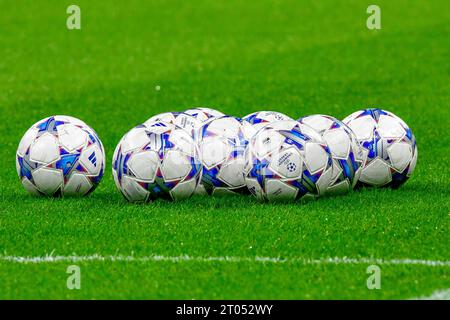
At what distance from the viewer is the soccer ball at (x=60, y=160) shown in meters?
12.0

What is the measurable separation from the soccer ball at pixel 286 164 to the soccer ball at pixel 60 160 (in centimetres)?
195

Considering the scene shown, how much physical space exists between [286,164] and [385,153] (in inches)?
69.2

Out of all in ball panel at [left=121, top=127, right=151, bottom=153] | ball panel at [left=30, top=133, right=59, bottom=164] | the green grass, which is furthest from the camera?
ball panel at [left=30, top=133, right=59, bottom=164]

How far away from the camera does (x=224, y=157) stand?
1181 centimetres

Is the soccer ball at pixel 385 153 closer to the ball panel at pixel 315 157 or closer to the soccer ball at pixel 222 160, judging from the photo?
the ball panel at pixel 315 157

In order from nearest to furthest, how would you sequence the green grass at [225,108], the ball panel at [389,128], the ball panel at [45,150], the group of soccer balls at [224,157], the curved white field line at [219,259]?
the green grass at [225,108]
the curved white field line at [219,259]
the group of soccer balls at [224,157]
the ball panel at [45,150]
the ball panel at [389,128]

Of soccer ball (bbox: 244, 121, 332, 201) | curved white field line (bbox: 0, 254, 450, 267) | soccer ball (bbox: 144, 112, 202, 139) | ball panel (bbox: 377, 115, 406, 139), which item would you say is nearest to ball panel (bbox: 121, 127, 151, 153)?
soccer ball (bbox: 144, 112, 202, 139)

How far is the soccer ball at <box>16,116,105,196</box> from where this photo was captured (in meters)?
12.0

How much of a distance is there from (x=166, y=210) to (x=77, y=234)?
1.36 metres

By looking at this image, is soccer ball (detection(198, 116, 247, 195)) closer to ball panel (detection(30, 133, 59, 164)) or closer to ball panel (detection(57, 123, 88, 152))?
ball panel (detection(57, 123, 88, 152))

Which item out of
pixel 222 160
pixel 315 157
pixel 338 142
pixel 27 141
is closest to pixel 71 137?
pixel 27 141

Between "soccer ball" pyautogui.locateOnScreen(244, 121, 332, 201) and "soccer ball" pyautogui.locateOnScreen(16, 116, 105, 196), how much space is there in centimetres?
195

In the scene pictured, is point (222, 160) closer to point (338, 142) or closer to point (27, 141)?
point (338, 142)

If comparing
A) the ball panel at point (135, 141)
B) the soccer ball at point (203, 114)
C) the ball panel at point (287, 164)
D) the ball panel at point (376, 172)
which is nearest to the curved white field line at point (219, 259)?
the ball panel at point (287, 164)
